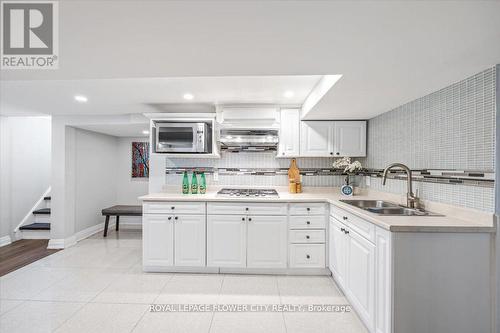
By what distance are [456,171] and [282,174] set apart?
2.05m

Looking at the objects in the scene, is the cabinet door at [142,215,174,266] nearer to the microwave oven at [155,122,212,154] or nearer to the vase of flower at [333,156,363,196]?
the microwave oven at [155,122,212,154]

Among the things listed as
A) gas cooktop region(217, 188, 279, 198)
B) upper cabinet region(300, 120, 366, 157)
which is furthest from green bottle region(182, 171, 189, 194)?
upper cabinet region(300, 120, 366, 157)

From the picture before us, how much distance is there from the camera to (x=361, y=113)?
9.43 ft

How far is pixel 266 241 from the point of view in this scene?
2.84m

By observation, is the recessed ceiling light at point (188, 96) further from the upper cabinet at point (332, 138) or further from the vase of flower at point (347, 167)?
the vase of flower at point (347, 167)

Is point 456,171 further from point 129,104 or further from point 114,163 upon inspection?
point 114,163

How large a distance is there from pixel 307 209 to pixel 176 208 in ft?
5.15

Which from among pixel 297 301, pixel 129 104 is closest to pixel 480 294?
pixel 297 301

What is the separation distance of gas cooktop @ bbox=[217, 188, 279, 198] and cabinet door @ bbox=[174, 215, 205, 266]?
19.5 inches

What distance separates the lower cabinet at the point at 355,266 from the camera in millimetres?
1813

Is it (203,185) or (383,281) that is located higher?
(203,185)

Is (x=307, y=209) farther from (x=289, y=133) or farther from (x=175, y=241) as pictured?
(x=175, y=241)

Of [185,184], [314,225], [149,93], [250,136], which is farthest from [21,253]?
[314,225]

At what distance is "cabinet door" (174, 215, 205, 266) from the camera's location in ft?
9.39
